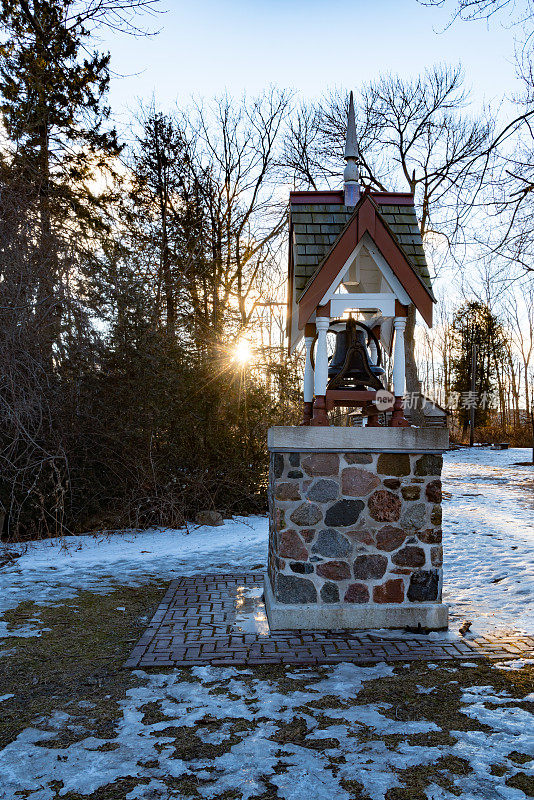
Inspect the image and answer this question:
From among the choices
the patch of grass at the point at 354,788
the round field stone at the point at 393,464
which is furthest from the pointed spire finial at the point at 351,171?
the patch of grass at the point at 354,788

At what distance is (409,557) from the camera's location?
16.7ft

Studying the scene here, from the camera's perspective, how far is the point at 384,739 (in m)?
3.15

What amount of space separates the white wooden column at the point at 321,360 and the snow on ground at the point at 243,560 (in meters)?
2.32

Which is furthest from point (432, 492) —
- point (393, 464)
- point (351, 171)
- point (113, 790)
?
point (113, 790)

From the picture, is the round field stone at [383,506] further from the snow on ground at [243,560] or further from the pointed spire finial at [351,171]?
the pointed spire finial at [351,171]

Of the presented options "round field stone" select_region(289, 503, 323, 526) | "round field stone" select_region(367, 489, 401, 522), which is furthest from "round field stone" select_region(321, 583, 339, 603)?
"round field stone" select_region(367, 489, 401, 522)

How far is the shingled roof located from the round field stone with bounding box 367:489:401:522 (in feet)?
5.89

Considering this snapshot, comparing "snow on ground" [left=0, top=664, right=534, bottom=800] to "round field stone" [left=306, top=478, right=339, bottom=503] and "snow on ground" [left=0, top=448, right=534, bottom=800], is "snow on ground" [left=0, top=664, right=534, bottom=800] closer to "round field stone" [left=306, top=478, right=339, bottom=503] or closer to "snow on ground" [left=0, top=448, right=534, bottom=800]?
"snow on ground" [left=0, top=448, right=534, bottom=800]

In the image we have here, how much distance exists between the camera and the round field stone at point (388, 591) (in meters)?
5.08

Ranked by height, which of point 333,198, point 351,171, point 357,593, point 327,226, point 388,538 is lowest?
point 357,593

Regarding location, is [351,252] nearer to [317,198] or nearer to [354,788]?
[317,198]

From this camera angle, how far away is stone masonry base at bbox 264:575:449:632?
5047 millimetres

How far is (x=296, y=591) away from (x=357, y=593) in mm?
511

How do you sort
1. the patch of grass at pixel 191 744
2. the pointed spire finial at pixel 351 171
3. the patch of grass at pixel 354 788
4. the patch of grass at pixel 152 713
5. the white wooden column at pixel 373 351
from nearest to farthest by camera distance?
1. the patch of grass at pixel 354 788
2. the patch of grass at pixel 191 744
3. the patch of grass at pixel 152 713
4. the pointed spire finial at pixel 351 171
5. the white wooden column at pixel 373 351
